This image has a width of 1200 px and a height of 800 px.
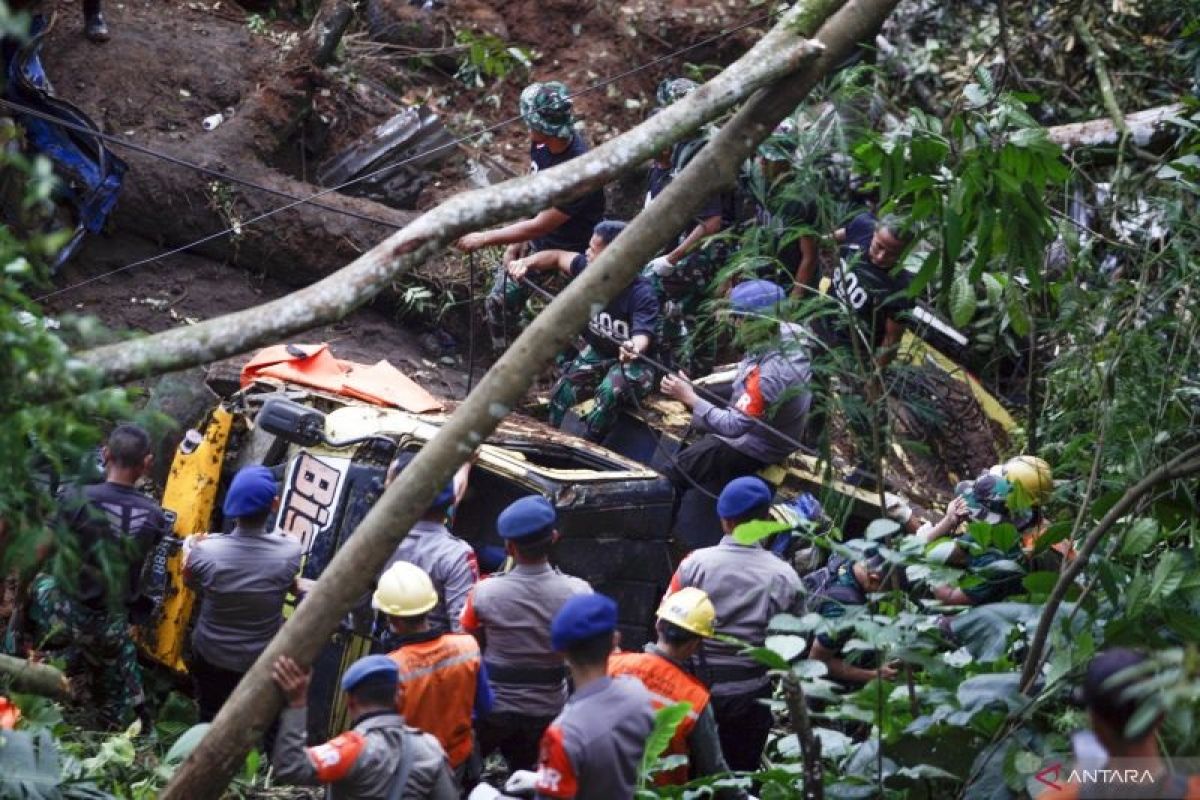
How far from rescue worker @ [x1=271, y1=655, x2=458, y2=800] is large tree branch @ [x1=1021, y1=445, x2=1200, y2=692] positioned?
2.08 meters

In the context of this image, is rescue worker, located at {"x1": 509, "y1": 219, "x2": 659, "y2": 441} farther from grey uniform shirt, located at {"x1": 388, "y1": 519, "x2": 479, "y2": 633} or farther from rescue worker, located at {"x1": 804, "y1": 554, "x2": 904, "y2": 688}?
grey uniform shirt, located at {"x1": 388, "y1": 519, "x2": 479, "y2": 633}

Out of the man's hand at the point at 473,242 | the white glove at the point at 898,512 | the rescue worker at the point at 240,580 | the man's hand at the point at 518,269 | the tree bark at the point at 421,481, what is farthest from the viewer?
the man's hand at the point at 518,269

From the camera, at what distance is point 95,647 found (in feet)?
24.2

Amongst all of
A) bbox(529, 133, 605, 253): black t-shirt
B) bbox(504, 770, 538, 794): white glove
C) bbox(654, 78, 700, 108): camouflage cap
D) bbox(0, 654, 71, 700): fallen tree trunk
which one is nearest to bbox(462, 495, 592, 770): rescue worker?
bbox(504, 770, 538, 794): white glove

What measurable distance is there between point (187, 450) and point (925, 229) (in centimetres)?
398

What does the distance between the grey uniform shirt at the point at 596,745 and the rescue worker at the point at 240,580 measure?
2289 millimetres

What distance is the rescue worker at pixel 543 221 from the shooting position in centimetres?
964

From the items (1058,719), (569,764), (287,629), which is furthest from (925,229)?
(287,629)

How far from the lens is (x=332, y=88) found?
1196 cm

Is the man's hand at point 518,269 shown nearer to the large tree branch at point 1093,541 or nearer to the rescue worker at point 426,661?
the rescue worker at point 426,661

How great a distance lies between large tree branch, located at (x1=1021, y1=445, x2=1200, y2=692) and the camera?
16.3ft

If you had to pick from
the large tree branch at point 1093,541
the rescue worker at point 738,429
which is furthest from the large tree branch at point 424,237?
the rescue worker at point 738,429

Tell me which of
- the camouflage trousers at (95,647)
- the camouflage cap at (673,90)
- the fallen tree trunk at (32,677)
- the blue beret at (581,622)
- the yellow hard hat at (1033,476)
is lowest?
the camouflage trousers at (95,647)

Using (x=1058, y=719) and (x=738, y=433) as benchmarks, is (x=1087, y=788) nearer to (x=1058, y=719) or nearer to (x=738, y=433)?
(x=1058, y=719)
